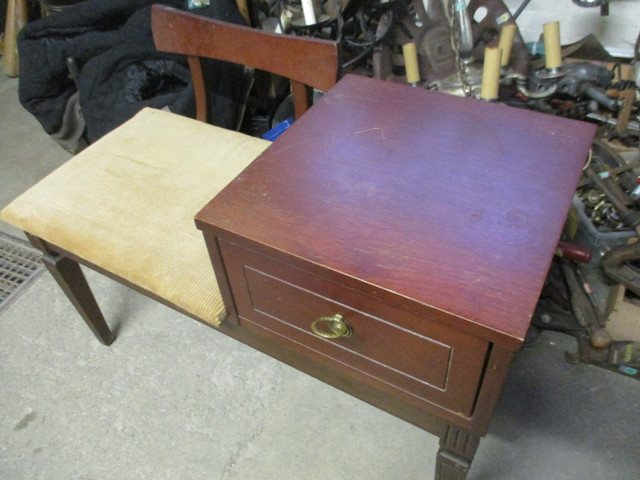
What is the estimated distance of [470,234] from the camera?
0.55 m

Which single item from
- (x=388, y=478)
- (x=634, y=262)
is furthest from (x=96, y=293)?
(x=634, y=262)

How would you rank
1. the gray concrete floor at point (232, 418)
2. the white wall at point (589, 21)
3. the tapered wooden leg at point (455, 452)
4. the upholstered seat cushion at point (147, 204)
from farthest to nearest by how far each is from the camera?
the white wall at point (589, 21), the gray concrete floor at point (232, 418), the upholstered seat cushion at point (147, 204), the tapered wooden leg at point (455, 452)

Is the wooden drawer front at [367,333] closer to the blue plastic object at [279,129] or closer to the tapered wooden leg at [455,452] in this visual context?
the tapered wooden leg at [455,452]

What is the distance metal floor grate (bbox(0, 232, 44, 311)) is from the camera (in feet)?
4.58

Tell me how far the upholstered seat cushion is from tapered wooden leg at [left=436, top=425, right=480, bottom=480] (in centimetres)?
36

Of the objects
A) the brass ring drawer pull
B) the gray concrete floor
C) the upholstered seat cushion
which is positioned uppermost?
the brass ring drawer pull

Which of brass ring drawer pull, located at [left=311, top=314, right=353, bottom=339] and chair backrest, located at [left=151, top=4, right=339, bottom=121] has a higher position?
chair backrest, located at [left=151, top=4, right=339, bottom=121]

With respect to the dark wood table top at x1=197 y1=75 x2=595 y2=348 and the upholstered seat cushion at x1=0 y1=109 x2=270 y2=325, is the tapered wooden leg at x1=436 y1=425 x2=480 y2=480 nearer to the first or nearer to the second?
the dark wood table top at x1=197 y1=75 x2=595 y2=348

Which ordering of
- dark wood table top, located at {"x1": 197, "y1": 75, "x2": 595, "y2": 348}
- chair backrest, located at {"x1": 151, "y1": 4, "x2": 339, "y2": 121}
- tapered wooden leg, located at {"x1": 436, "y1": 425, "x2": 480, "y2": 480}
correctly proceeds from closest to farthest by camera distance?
dark wood table top, located at {"x1": 197, "y1": 75, "x2": 595, "y2": 348}, tapered wooden leg, located at {"x1": 436, "y1": 425, "x2": 480, "y2": 480}, chair backrest, located at {"x1": 151, "y1": 4, "x2": 339, "y2": 121}

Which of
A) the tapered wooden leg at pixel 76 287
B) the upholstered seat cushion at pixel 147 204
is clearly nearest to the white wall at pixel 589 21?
the upholstered seat cushion at pixel 147 204

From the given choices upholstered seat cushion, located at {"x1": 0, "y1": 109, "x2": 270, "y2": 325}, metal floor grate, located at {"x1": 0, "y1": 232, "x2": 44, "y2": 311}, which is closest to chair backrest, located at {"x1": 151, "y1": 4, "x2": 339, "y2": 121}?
upholstered seat cushion, located at {"x1": 0, "y1": 109, "x2": 270, "y2": 325}

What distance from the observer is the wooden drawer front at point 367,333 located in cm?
53

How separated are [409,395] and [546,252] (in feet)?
0.77

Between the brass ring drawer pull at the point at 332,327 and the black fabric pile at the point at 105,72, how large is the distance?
107cm
